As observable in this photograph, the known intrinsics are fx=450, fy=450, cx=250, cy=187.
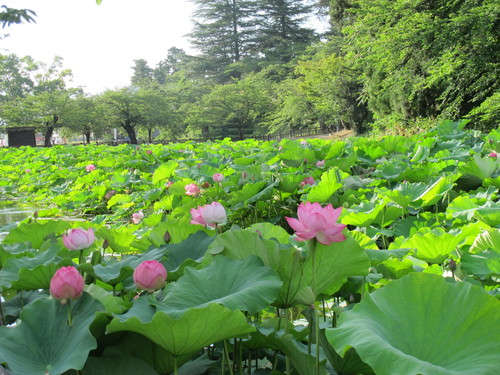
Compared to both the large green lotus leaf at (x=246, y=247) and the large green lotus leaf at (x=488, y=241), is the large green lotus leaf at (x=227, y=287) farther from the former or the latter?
the large green lotus leaf at (x=488, y=241)

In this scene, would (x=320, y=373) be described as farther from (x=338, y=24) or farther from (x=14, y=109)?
(x=14, y=109)

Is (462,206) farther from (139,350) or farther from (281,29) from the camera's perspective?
(281,29)

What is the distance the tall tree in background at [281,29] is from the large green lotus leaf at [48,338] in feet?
90.3

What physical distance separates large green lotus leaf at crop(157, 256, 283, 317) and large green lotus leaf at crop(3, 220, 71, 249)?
0.67 metres

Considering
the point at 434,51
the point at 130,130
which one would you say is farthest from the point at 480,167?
the point at 130,130

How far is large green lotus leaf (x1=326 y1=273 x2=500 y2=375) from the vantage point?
1.58ft

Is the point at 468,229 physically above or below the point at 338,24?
below

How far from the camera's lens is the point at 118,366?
584 millimetres

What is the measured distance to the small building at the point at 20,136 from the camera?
18828 mm

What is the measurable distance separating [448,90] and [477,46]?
93cm

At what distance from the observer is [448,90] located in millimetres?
8336

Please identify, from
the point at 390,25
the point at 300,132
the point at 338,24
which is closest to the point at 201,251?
the point at 390,25

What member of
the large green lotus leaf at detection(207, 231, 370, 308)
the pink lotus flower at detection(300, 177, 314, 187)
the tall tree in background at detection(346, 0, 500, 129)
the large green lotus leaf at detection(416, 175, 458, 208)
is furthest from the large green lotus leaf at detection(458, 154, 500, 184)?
the tall tree in background at detection(346, 0, 500, 129)

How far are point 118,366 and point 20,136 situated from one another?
20.9 metres
